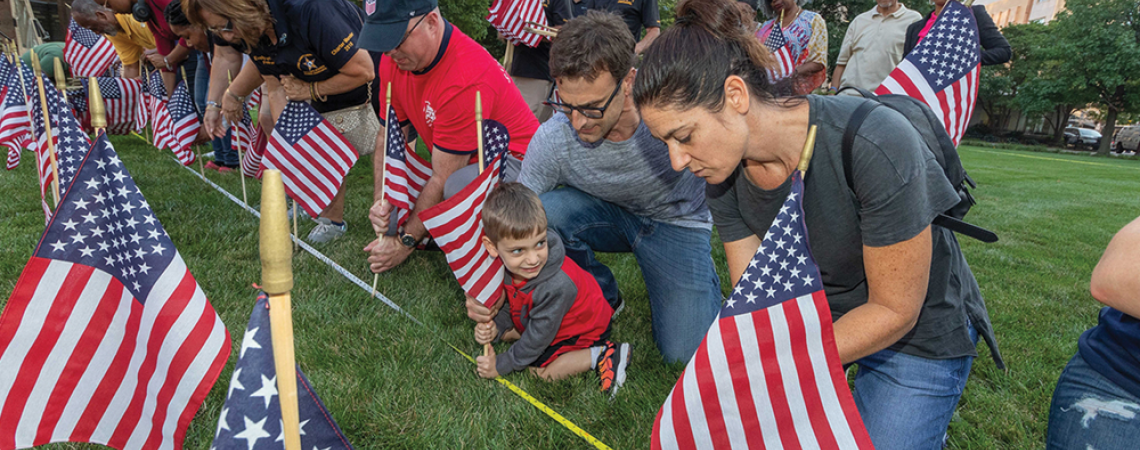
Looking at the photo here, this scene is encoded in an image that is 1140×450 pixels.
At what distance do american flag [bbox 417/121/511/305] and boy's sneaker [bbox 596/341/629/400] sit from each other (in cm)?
65

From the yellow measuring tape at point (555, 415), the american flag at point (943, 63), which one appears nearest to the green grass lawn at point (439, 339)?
the yellow measuring tape at point (555, 415)

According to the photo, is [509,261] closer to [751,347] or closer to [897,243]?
[751,347]

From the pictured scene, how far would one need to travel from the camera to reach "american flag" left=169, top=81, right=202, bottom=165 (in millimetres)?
6230

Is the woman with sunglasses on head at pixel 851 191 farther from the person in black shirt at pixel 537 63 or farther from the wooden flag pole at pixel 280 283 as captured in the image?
the person in black shirt at pixel 537 63

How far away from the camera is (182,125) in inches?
245

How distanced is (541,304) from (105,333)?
171cm

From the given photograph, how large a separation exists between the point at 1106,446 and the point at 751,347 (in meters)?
0.95

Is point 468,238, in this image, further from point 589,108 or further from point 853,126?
point 853,126

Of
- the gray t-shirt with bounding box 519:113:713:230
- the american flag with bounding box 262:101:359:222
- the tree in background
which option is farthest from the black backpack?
the tree in background

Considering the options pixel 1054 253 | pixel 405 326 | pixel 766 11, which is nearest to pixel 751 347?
pixel 405 326

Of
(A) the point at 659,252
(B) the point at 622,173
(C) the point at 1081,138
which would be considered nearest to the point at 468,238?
(B) the point at 622,173

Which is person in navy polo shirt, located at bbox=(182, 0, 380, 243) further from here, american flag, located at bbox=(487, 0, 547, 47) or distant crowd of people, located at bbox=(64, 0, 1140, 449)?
american flag, located at bbox=(487, 0, 547, 47)

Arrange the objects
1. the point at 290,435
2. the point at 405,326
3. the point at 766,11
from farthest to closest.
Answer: the point at 766,11
the point at 405,326
the point at 290,435

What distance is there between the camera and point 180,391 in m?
1.94
